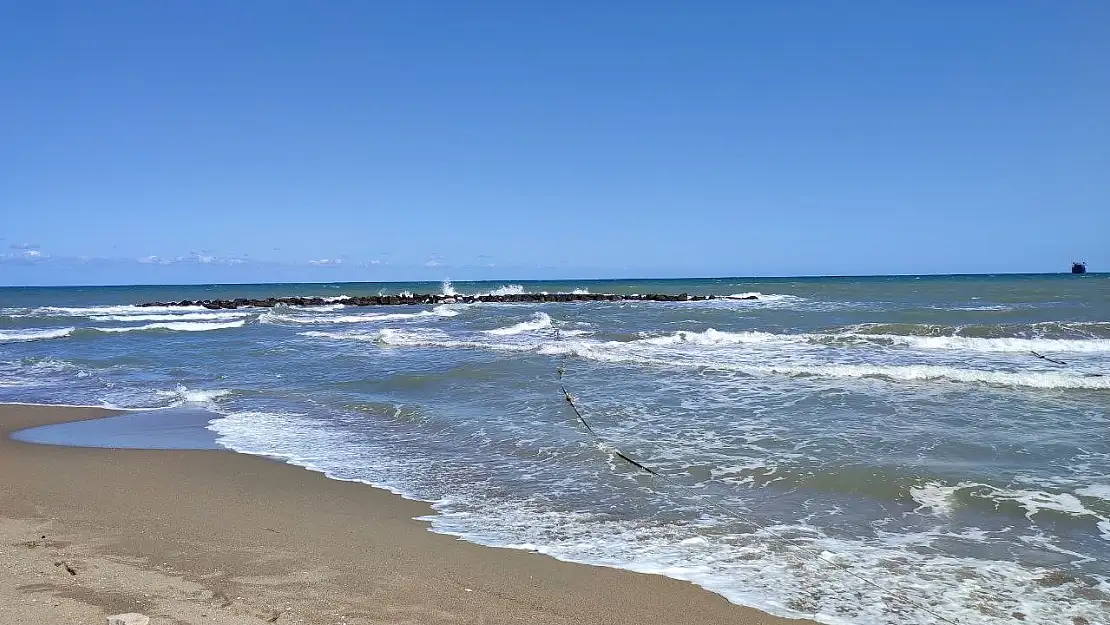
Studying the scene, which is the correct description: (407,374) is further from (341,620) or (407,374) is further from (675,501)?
(341,620)

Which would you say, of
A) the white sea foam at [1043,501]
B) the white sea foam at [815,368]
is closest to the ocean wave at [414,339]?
the white sea foam at [815,368]

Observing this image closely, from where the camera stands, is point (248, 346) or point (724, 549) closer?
point (724, 549)

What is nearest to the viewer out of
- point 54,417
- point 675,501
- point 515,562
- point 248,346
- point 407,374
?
point 515,562

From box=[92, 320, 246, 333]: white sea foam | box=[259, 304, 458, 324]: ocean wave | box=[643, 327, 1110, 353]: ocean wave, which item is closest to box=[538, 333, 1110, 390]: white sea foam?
box=[643, 327, 1110, 353]: ocean wave

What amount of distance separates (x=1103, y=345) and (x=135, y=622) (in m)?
20.0

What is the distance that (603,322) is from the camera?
93.9ft

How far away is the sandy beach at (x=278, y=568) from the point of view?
3.76 m

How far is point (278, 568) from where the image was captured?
4395mm

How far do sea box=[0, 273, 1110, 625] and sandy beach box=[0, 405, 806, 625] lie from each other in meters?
0.34

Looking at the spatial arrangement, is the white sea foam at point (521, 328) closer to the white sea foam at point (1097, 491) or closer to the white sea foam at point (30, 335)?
the white sea foam at point (30, 335)

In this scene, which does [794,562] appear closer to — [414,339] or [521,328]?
[414,339]

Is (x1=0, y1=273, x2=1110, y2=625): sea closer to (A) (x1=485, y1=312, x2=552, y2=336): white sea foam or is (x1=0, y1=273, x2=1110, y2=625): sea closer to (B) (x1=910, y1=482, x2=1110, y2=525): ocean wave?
(B) (x1=910, y1=482, x2=1110, y2=525): ocean wave

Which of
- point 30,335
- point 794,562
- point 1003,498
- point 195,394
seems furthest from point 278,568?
point 30,335

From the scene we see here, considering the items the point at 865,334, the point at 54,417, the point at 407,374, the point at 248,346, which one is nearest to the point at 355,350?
the point at 248,346
